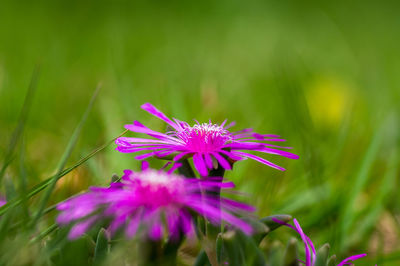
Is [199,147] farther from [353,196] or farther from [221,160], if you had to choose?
[353,196]

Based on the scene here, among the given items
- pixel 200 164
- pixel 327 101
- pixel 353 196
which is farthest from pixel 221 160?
pixel 327 101

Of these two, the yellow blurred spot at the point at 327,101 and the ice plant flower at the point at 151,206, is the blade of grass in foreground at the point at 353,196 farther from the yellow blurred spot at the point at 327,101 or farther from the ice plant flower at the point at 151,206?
the yellow blurred spot at the point at 327,101

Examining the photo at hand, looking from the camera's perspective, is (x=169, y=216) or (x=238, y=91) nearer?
(x=169, y=216)

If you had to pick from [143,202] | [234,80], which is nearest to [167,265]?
[143,202]

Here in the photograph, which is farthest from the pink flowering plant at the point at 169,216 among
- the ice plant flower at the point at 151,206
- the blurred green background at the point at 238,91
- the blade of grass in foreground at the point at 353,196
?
the blade of grass in foreground at the point at 353,196

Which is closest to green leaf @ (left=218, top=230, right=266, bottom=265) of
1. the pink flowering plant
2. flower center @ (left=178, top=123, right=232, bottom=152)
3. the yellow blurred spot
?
the pink flowering plant

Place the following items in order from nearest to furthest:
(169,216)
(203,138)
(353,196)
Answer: (169,216) < (203,138) < (353,196)
